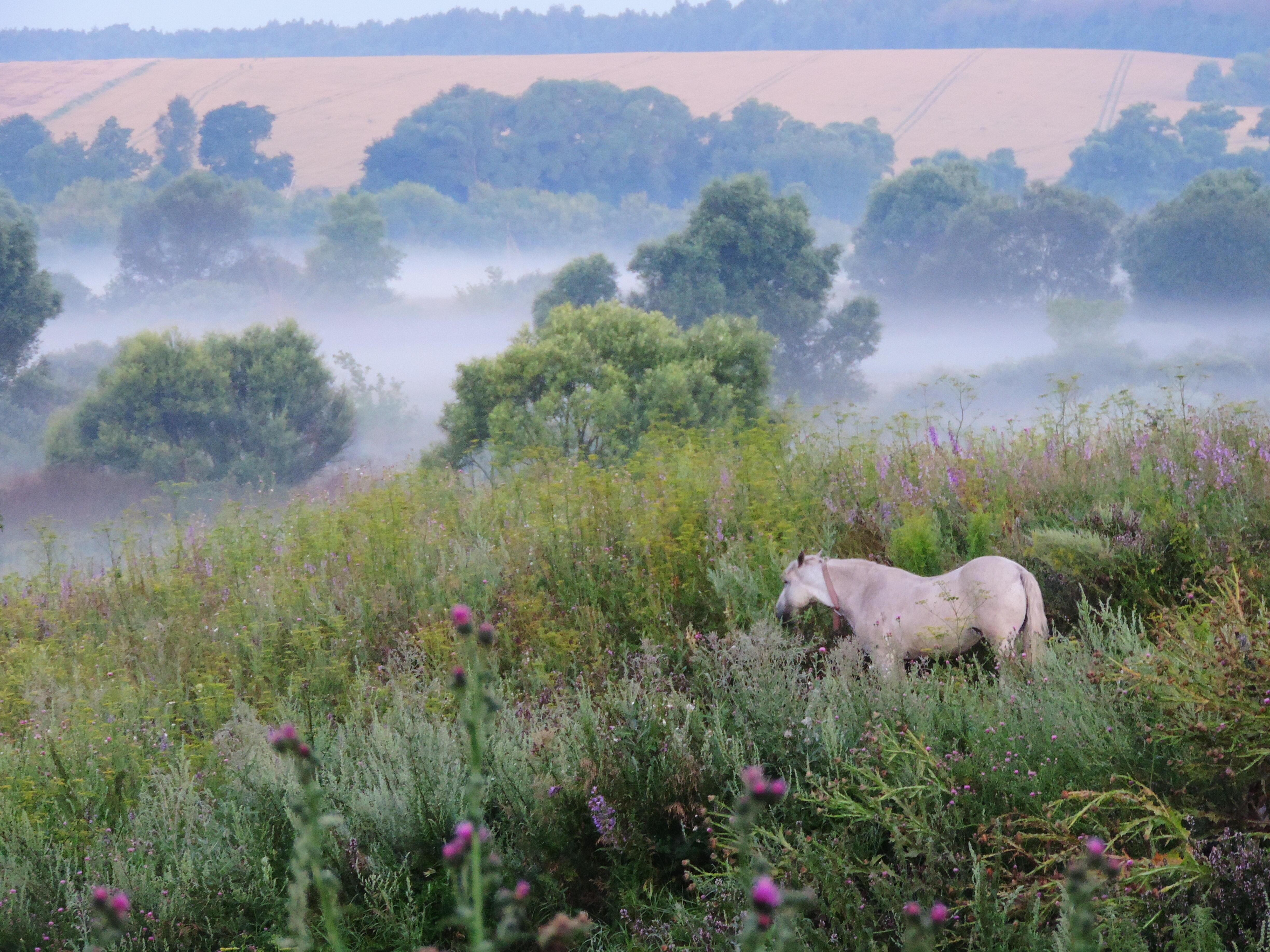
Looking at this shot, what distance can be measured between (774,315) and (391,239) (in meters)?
14.9

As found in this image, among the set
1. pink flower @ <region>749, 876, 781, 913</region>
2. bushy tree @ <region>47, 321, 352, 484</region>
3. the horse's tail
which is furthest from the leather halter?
bushy tree @ <region>47, 321, 352, 484</region>

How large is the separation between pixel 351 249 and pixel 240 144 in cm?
483

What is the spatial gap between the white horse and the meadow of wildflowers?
0.45ft

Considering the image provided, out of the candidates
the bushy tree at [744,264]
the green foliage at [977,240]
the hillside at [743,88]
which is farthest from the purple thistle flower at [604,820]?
the green foliage at [977,240]

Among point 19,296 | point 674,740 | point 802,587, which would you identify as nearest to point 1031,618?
point 802,587

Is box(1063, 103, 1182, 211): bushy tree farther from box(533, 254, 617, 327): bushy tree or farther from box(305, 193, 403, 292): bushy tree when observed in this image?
box(305, 193, 403, 292): bushy tree

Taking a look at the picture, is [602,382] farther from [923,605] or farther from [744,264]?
[744,264]

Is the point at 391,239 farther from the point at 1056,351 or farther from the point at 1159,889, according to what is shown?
the point at 1159,889

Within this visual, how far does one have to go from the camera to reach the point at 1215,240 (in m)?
28.9

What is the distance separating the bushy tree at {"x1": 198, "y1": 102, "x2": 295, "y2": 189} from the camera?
30.4 metres

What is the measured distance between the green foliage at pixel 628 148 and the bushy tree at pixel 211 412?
13.6 metres

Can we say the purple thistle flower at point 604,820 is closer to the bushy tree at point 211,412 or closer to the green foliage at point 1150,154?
the bushy tree at point 211,412

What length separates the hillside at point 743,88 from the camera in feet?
100

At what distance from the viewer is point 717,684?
3.58 m
